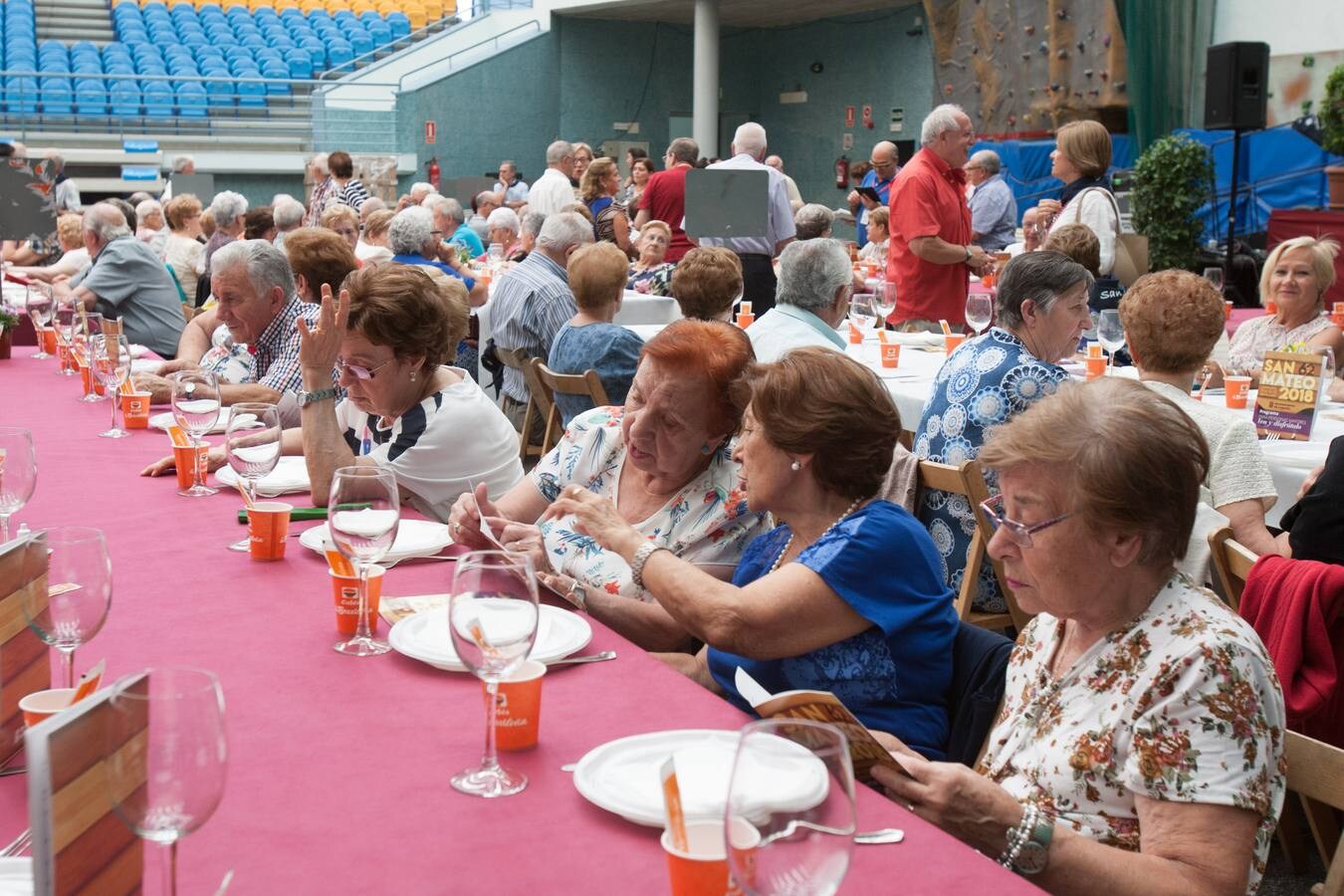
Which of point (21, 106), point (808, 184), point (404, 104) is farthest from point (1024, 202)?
point (21, 106)

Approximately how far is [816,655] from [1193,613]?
2.03ft

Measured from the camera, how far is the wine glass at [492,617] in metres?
1.38

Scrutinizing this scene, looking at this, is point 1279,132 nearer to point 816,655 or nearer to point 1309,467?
point 1309,467

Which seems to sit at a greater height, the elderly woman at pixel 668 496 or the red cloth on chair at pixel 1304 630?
the elderly woman at pixel 668 496

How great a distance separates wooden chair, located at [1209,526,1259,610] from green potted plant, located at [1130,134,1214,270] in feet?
27.9

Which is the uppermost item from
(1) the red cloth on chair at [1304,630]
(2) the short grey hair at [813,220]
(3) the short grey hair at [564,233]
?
(2) the short grey hair at [813,220]

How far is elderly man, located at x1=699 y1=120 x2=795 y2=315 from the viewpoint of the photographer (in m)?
7.70

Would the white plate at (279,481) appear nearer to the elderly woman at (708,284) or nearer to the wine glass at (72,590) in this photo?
the wine glass at (72,590)

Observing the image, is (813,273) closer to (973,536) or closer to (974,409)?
(974,409)

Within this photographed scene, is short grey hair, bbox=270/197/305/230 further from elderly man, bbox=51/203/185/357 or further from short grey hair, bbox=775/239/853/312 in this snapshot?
short grey hair, bbox=775/239/853/312

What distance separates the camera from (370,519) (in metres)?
1.83

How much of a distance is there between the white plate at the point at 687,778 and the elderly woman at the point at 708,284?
337 cm

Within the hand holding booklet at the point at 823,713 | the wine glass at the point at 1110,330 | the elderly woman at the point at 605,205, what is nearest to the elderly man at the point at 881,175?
the elderly woman at the point at 605,205

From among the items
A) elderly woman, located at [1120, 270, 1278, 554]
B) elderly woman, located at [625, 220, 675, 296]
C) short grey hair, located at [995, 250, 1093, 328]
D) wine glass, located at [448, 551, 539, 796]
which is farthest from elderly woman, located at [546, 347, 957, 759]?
elderly woman, located at [625, 220, 675, 296]
